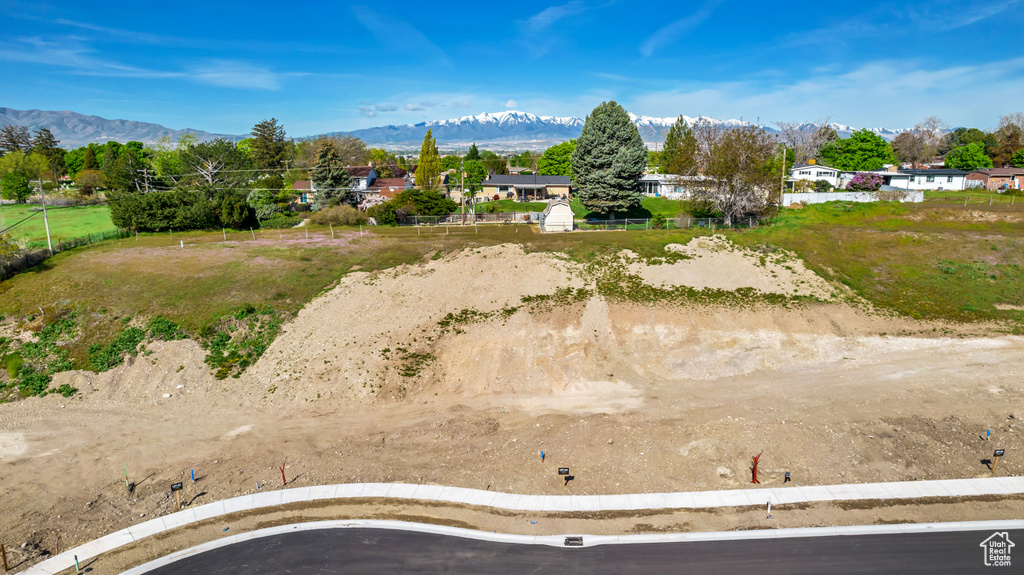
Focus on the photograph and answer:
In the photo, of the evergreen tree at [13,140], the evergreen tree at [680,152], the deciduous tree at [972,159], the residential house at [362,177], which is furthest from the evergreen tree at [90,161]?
the deciduous tree at [972,159]

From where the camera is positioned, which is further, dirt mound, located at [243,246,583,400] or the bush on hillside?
the bush on hillside

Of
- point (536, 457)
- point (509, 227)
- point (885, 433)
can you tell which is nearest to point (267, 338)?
point (536, 457)

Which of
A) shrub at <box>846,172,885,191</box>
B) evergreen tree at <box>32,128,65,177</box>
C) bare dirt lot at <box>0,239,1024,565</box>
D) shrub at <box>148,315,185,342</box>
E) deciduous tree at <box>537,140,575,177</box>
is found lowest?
bare dirt lot at <box>0,239,1024,565</box>

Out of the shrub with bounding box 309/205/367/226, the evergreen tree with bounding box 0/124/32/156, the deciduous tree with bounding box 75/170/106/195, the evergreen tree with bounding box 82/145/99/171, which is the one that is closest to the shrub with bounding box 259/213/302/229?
the shrub with bounding box 309/205/367/226

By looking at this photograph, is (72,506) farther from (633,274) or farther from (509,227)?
(509,227)

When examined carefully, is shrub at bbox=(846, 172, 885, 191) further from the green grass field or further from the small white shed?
the small white shed
